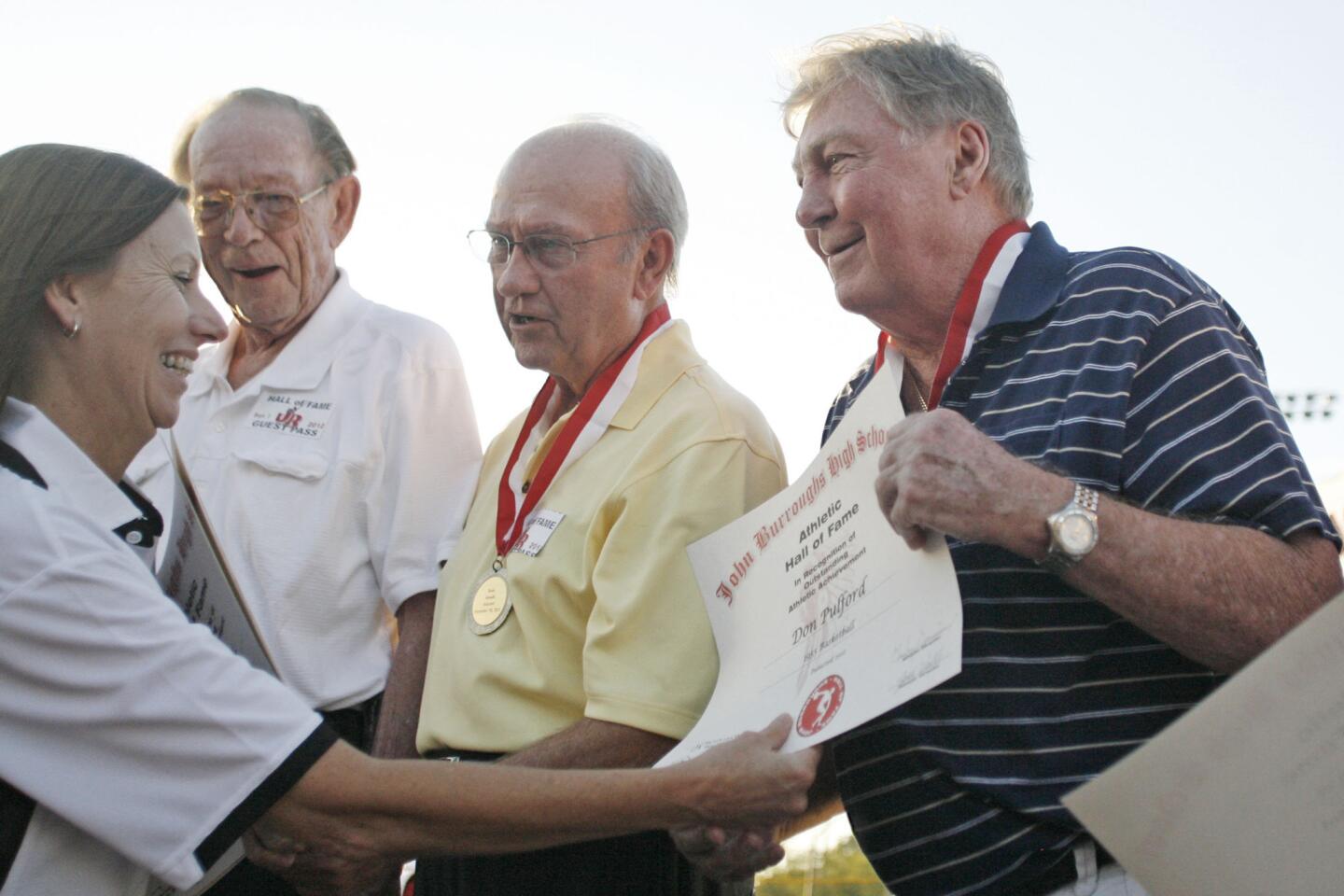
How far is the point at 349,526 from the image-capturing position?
11.9 ft

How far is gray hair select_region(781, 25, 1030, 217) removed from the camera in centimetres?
306

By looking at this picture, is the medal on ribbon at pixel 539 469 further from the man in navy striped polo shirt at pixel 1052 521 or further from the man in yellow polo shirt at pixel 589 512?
the man in navy striped polo shirt at pixel 1052 521

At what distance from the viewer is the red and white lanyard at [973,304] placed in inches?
107

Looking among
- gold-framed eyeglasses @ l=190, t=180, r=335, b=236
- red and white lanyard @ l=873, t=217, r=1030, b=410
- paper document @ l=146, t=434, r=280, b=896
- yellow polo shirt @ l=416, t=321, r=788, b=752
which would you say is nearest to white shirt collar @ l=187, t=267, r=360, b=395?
gold-framed eyeglasses @ l=190, t=180, r=335, b=236

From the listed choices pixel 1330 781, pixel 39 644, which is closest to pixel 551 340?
pixel 39 644

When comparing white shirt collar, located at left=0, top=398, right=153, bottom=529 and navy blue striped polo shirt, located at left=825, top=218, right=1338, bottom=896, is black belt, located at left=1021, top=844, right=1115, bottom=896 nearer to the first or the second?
navy blue striped polo shirt, located at left=825, top=218, right=1338, bottom=896

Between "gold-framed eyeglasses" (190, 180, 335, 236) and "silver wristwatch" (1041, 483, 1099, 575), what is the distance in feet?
8.95

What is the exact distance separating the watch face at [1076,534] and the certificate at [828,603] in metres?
0.18

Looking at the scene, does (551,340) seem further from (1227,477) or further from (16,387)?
(1227,477)

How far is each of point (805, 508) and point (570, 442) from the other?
0.95 m

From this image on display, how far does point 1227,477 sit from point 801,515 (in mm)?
758

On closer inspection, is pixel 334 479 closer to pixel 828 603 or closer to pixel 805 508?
pixel 805 508

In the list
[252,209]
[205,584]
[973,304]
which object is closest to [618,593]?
[205,584]

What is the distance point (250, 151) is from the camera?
4.07 meters
